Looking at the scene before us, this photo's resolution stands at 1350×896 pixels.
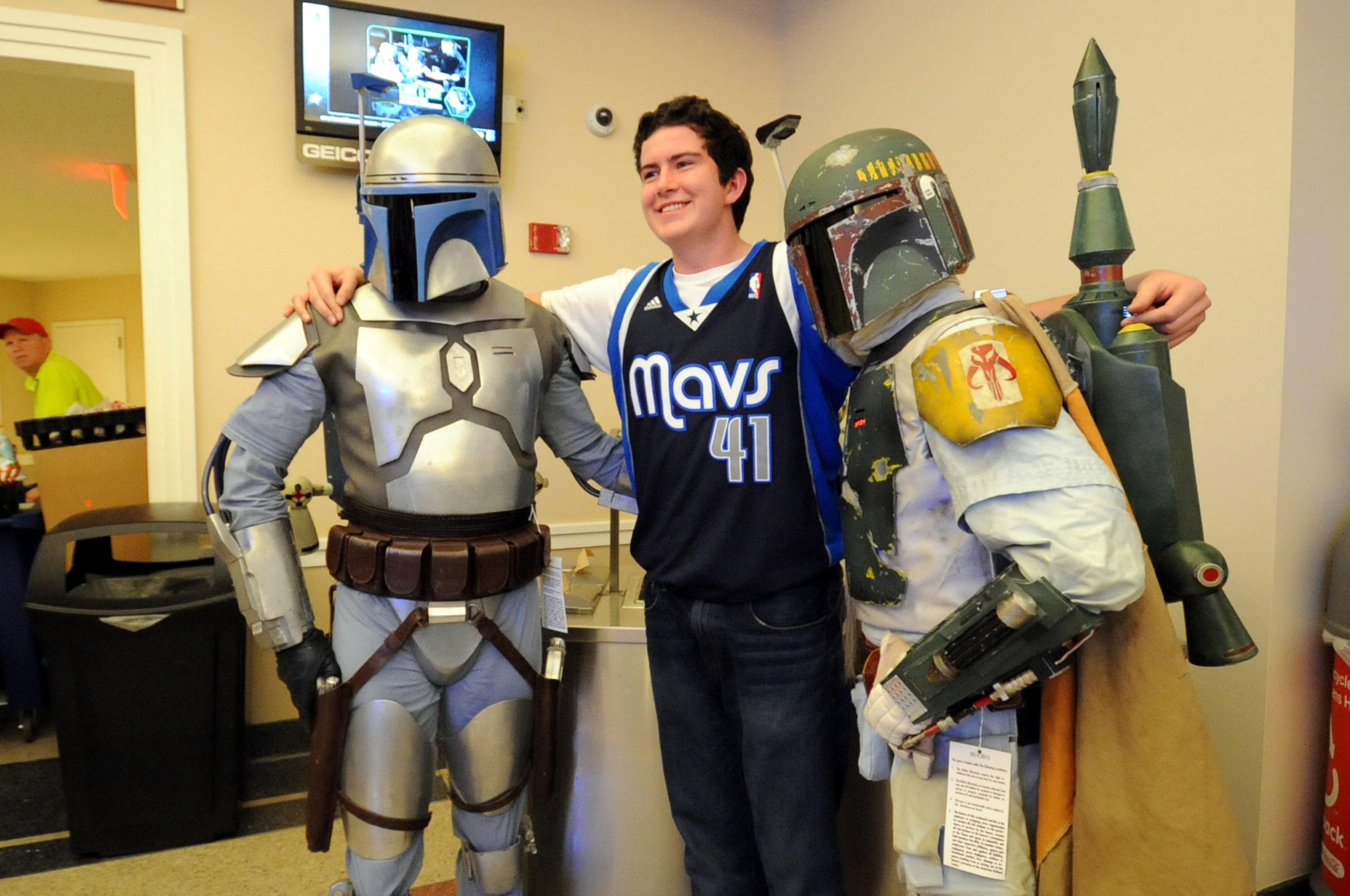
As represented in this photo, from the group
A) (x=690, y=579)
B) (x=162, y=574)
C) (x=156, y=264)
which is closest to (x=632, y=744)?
(x=690, y=579)

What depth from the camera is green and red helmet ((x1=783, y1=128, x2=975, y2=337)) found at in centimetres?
107

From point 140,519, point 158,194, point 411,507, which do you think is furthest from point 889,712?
point 158,194

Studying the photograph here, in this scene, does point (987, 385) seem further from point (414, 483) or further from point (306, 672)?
point (306, 672)

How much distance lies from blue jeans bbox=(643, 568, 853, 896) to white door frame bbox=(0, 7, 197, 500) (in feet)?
6.46

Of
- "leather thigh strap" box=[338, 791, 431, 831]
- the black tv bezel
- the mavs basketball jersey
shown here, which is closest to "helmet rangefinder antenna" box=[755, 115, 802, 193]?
the mavs basketball jersey

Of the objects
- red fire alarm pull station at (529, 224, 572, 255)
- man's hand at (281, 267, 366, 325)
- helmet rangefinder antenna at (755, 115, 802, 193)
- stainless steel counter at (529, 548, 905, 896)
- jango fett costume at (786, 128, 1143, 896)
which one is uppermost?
red fire alarm pull station at (529, 224, 572, 255)

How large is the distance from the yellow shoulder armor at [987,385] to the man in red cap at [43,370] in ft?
13.3

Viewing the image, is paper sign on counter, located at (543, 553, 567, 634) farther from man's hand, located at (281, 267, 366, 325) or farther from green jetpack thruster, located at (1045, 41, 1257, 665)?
green jetpack thruster, located at (1045, 41, 1257, 665)

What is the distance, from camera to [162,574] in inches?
94.7

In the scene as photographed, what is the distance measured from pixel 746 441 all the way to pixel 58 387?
3.80 meters

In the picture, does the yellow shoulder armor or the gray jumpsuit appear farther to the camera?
the gray jumpsuit

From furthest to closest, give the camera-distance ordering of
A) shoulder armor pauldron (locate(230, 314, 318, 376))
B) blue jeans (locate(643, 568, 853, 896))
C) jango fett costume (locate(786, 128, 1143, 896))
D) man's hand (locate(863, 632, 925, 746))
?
shoulder armor pauldron (locate(230, 314, 318, 376))
blue jeans (locate(643, 568, 853, 896))
man's hand (locate(863, 632, 925, 746))
jango fett costume (locate(786, 128, 1143, 896))

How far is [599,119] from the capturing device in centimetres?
320

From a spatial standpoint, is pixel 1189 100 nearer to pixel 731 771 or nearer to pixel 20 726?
pixel 731 771
